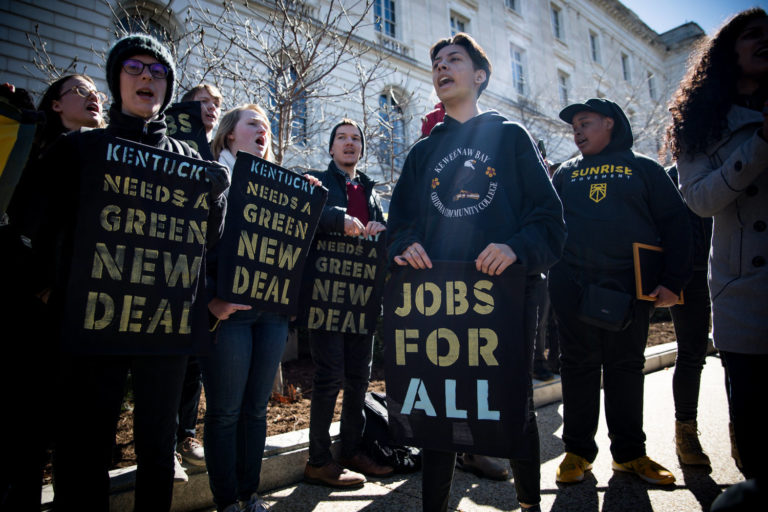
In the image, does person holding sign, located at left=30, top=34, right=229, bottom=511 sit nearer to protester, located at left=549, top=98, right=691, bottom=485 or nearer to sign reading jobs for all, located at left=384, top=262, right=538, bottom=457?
sign reading jobs for all, located at left=384, top=262, right=538, bottom=457

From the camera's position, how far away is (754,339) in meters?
1.74

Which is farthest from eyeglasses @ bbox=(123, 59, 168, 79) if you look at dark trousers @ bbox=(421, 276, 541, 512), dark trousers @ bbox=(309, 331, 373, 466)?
dark trousers @ bbox=(421, 276, 541, 512)

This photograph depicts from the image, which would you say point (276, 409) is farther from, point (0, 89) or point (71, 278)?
point (0, 89)

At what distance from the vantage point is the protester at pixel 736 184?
5.69 feet

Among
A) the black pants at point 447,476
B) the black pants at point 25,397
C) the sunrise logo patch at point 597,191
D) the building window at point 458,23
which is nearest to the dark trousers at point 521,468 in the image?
the black pants at point 447,476

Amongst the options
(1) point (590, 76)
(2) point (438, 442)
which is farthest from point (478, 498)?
(1) point (590, 76)

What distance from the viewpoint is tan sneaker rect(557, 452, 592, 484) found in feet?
8.87

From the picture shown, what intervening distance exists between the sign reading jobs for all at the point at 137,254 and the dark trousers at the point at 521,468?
112cm

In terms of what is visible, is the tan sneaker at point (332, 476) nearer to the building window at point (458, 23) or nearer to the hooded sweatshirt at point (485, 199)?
the hooded sweatshirt at point (485, 199)

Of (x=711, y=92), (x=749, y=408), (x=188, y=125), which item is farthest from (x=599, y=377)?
(x=188, y=125)

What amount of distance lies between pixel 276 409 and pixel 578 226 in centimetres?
290

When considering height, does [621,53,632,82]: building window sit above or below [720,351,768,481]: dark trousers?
above

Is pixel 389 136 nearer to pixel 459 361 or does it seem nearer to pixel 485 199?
pixel 485 199

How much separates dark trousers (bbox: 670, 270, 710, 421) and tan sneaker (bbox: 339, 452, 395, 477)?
210 centimetres
